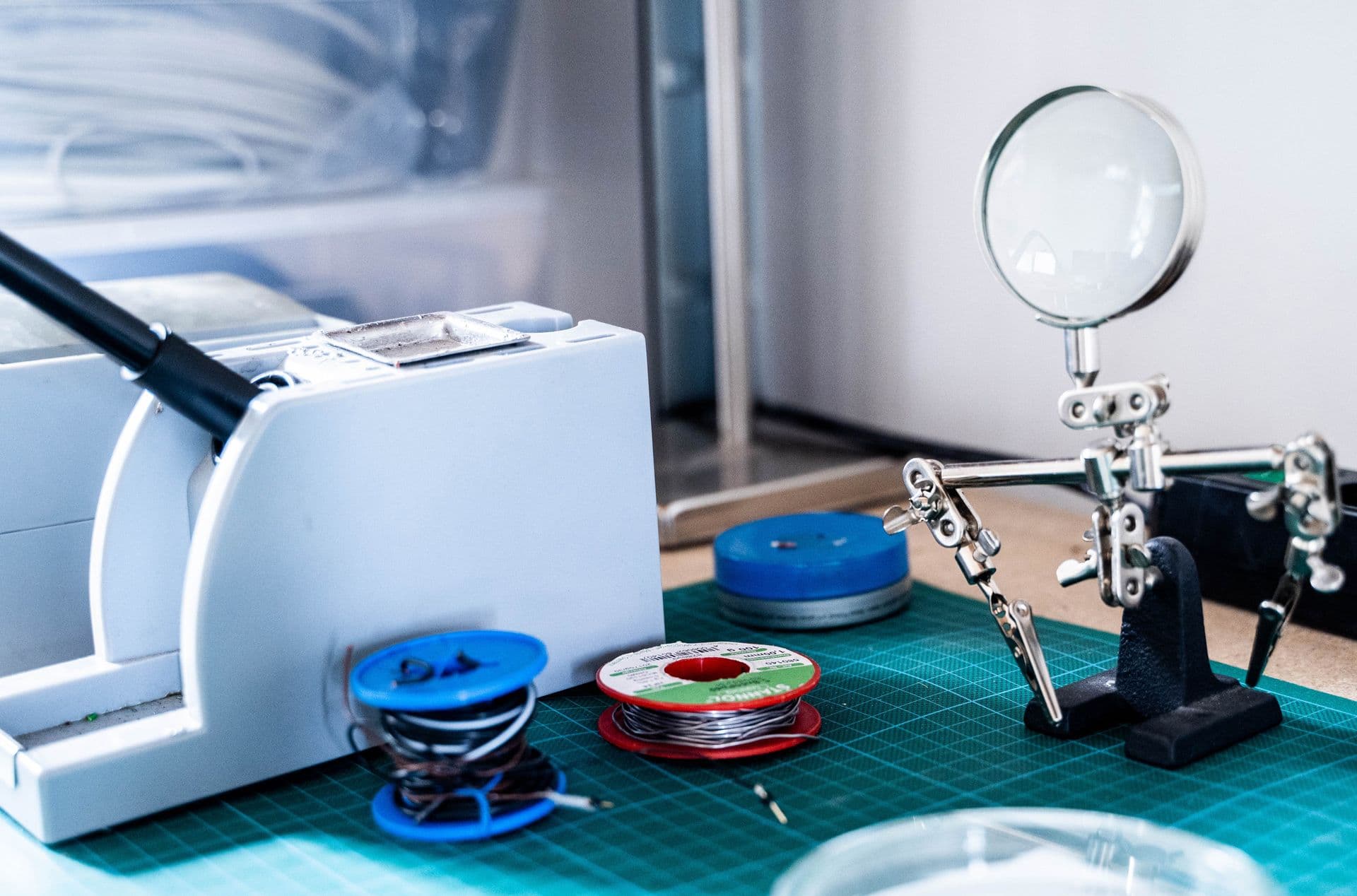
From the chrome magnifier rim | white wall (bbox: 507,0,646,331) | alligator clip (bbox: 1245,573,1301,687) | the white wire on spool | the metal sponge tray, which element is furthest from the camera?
white wall (bbox: 507,0,646,331)

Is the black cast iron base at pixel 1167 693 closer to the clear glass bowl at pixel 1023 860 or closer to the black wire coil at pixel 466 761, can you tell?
the clear glass bowl at pixel 1023 860

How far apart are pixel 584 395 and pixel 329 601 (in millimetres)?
207

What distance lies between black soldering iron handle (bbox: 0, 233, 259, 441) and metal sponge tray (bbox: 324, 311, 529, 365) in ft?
0.34

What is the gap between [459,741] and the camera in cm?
79

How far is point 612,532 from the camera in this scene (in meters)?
0.99

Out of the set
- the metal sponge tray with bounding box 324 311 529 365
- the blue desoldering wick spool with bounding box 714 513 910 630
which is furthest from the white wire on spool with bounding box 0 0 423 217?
the blue desoldering wick spool with bounding box 714 513 910 630

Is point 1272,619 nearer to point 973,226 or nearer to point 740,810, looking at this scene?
point 740,810

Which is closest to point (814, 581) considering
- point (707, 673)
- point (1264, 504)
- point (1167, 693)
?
point (707, 673)

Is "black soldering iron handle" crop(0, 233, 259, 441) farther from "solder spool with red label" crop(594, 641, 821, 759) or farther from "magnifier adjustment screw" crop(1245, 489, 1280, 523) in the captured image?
"magnifier adjustment screw" crop(1245, 489, 1280, 523)

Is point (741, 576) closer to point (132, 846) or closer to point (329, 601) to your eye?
point (329, 601)

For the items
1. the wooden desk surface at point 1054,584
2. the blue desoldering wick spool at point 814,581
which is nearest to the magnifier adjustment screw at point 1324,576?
the wooden desk surface at point 1054,584

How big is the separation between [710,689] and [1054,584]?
432 millimetres

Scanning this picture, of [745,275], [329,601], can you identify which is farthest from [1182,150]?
[745,275]

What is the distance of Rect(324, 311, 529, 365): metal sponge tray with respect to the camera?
923mm
